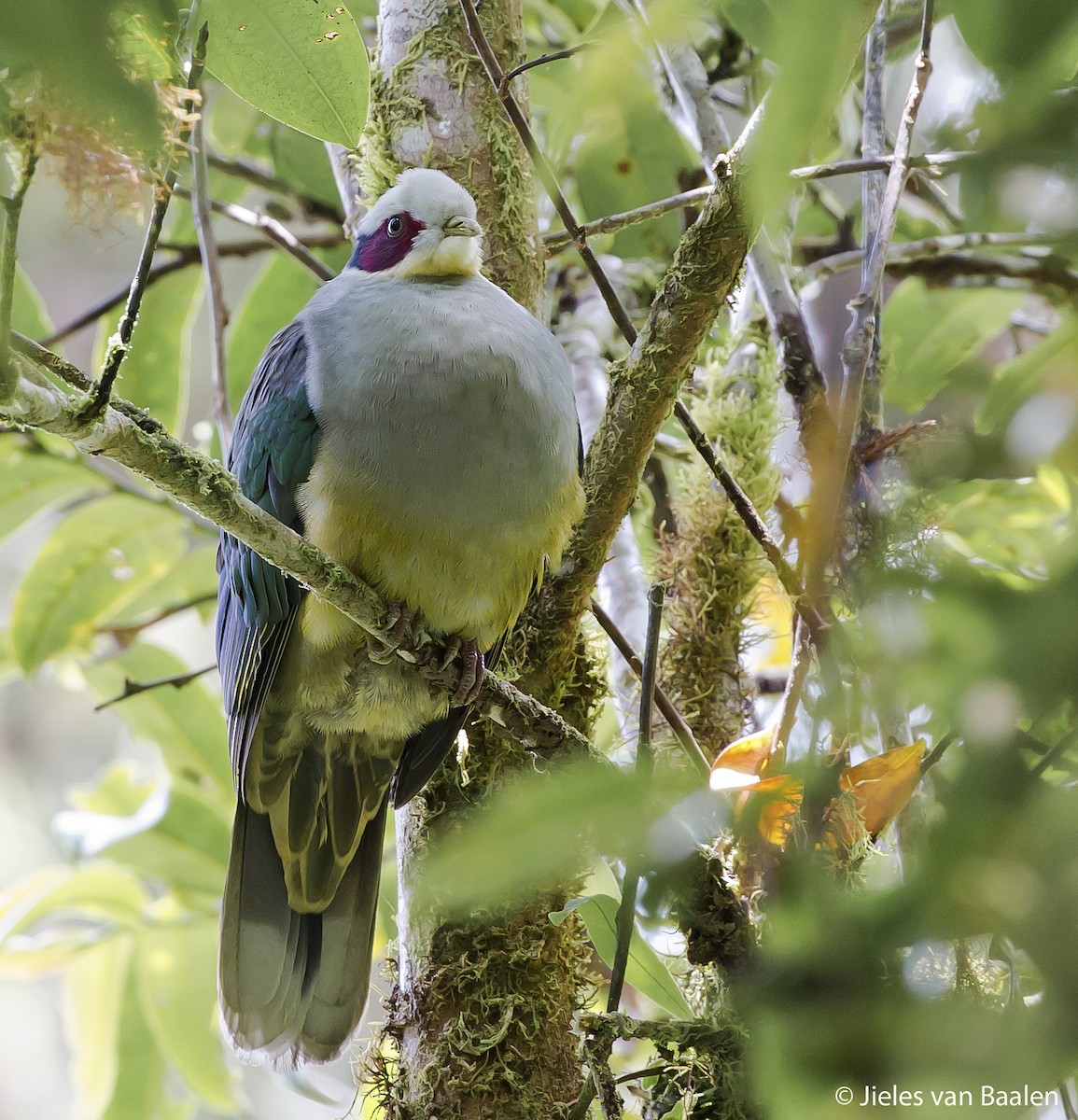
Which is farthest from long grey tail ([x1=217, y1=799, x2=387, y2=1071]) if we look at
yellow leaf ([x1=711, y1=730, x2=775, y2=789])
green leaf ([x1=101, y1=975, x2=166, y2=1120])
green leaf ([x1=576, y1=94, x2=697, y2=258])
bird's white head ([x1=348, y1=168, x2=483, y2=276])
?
green leaf ([x1=576, y1=94, x2=697, y2=258])

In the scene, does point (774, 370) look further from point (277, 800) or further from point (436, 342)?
point (277, 800)

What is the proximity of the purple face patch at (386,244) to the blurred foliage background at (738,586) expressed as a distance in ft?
1.31

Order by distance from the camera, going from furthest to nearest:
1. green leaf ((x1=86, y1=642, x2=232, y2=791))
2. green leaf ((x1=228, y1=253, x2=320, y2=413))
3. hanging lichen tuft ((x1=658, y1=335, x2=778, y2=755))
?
green leaf ((x1=228, y1=253, x2=320, y2=413)) → green leaf ((x1=86, y1=642, x2=232, y2=791)) → hanging lichen tuft ((x1=658, y1=335, x2=778, y2=755))

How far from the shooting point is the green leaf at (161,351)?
127 inches

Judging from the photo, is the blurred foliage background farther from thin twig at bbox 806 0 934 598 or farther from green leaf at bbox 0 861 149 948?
thin twig at bbox 806 0 934 598

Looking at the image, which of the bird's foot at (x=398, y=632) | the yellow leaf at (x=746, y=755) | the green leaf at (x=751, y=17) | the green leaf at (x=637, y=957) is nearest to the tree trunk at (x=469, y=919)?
the green leaf at (x=637, y=957)

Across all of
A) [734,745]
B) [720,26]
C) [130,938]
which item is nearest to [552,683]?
[734,745]

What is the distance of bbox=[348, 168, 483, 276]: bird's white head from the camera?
2375mm

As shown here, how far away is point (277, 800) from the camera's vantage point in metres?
2.59

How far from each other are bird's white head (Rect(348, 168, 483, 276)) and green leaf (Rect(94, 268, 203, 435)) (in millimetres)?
996

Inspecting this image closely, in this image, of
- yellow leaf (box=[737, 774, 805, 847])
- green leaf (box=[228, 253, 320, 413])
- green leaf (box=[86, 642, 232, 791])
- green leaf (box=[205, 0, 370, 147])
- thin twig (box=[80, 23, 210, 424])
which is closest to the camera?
yellow leaf (box=[737, 774, 805, 847])

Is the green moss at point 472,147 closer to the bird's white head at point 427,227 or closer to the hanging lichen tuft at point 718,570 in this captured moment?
the bird's white head at point 427,227

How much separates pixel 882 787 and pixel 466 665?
0.87 m

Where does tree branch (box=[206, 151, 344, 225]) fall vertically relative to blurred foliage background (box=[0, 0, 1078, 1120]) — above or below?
above
